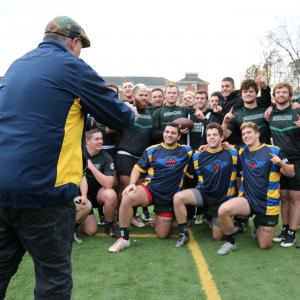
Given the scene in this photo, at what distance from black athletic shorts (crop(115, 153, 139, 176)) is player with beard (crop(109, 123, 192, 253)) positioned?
1.22 feet

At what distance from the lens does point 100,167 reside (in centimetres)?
551

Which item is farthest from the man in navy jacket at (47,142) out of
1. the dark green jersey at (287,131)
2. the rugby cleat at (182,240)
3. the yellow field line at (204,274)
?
the dark green jersey at (287,131)

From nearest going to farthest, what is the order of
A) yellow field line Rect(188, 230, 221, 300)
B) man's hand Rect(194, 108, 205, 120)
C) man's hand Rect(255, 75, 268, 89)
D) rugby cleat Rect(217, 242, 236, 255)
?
yellow field line Rect(188, 230, 221, 300), rugby cleat Rect(217, 242, 236, 255), man's hand Rect(255, 75, 268, 89), man's hand Rect(194, 108, 205, 120)

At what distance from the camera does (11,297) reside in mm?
3488

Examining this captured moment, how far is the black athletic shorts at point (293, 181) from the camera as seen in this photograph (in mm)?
5043

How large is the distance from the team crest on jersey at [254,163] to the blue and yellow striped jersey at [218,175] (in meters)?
0.25

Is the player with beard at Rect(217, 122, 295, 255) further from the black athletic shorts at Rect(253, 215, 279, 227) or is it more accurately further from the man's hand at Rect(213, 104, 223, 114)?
the man's hand at Rect(213, 104, 223, 114)

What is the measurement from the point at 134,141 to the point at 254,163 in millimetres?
1845

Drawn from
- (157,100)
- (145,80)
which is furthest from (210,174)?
(145,80)

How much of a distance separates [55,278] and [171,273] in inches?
78.3

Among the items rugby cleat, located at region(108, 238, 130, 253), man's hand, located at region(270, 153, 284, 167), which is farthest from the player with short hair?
man's hand, located at region(270, 153, 284, 167)

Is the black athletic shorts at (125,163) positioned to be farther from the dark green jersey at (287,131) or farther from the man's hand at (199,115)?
Result: the dark green jersey at (287,131)

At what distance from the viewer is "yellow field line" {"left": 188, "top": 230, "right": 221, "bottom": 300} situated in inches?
140

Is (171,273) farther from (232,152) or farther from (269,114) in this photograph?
(269,114)
